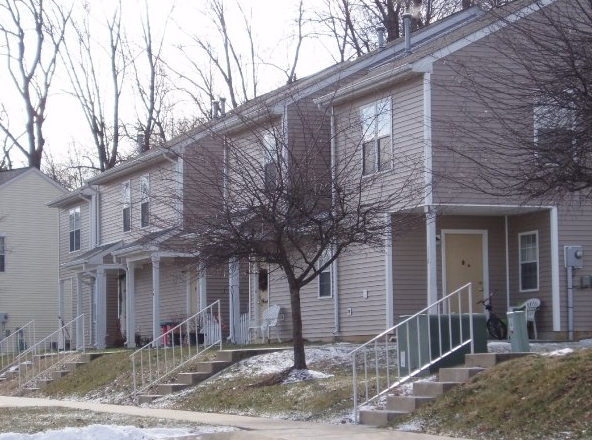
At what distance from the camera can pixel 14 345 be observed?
43.4 metres

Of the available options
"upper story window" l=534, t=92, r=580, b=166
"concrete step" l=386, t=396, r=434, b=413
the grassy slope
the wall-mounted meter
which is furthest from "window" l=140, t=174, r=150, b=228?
"upper story window" l=534, t=92, r=580, b=166

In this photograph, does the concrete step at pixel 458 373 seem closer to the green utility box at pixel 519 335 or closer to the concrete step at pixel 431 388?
the concrete step at pixel 431 388

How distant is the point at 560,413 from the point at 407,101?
11432 millimetres

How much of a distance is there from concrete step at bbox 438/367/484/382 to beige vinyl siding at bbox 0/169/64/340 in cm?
3251

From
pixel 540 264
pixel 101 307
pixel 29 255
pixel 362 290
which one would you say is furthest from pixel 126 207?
pixel 540 264

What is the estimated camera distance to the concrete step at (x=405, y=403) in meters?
15.0

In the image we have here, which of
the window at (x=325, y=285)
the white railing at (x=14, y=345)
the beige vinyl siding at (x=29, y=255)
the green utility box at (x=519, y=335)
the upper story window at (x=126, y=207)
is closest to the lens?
the green utility box at (x=519, y=335)

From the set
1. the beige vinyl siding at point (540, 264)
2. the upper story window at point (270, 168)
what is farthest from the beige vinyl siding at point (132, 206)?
the upper story window at point (270, 168)

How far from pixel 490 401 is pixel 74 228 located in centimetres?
2870

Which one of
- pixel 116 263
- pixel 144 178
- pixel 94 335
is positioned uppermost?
pixel 144 178

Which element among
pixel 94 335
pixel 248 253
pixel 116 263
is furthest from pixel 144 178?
pixel 248 253

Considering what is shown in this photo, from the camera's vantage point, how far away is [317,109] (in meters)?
26.0

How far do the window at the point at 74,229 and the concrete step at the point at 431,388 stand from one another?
85.9 feet

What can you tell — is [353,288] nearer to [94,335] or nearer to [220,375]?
[220,375]
